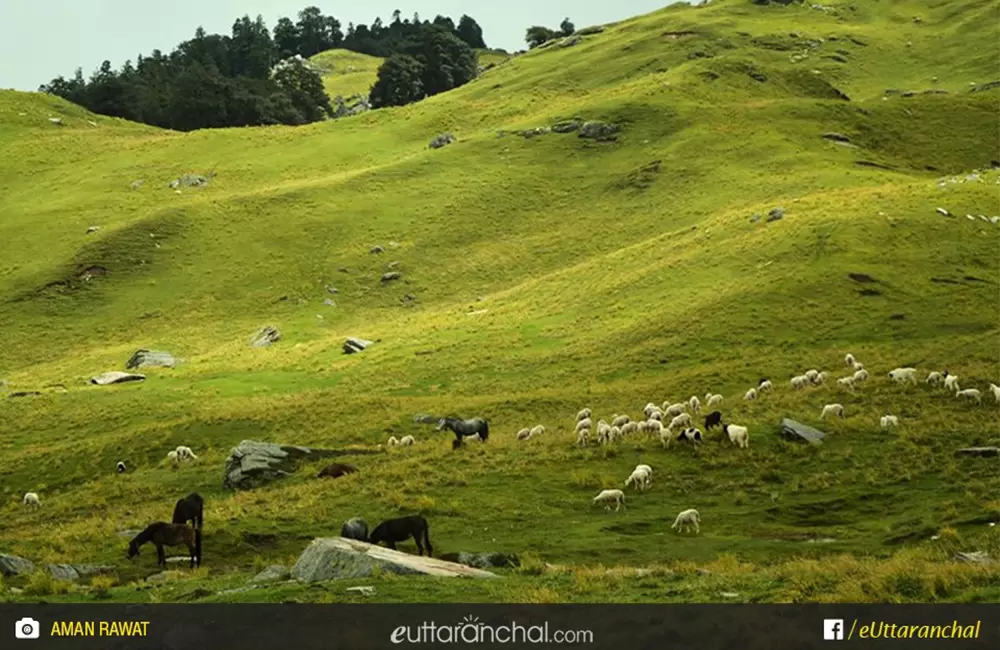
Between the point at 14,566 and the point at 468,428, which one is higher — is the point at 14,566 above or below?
above

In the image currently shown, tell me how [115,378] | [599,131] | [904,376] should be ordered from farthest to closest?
[599,131]
[115,378]
[904,376]

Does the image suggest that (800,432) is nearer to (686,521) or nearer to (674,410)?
(674,410)

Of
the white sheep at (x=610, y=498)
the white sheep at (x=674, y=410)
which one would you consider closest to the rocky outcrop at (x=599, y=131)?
the white sheep at (x=674, y=410)

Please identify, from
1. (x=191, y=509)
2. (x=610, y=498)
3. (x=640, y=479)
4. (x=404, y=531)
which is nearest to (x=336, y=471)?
(x=191, y=509)

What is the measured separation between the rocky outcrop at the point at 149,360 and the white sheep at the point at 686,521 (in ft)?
163

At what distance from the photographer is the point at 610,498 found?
28703mm

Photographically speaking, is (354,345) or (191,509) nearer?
(191,509)

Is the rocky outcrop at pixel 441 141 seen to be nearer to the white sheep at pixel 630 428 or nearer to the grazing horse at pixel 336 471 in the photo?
the white sheep at pixel 630 428

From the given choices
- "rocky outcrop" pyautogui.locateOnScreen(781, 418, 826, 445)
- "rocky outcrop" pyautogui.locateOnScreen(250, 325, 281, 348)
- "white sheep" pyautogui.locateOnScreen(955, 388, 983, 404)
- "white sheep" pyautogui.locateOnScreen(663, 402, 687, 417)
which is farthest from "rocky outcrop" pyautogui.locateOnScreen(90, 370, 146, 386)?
"white sheep" pyautogui.locateOnScreen(955, 388, 983, 404)

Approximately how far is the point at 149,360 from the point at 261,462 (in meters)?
37.0
